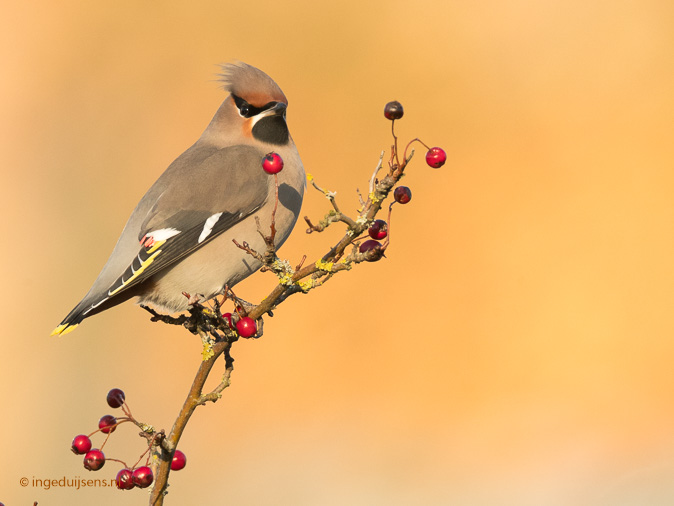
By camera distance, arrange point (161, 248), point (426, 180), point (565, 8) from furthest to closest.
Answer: point (565, 8)
point (426, 180)
point (161, 248)

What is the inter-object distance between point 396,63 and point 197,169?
16.4 feet

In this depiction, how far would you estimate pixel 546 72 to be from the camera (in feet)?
29.3

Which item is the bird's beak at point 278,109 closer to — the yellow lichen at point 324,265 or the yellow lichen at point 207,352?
the yellow lichen at point 207,352

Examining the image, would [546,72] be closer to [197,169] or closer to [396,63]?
[396,63]

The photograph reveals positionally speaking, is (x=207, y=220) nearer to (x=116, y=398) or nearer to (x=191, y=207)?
(x=191, y=207)

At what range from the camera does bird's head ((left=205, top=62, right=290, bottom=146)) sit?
4062mm

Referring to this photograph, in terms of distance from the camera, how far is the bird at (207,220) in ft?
12.2

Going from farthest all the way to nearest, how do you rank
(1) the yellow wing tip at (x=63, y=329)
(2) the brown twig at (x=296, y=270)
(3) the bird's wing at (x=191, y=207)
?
(3) the bird's wing at (x=191, y=207) < (1) the yellow wing tip at (x=63, y=329) < (2) the brown twig at (x=296, y=270)

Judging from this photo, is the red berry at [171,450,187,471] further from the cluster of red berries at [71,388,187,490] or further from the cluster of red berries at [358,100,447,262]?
the cluster of red berries at [358,100,447,262]

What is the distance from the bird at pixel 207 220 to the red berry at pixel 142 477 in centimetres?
112

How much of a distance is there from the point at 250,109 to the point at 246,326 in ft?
5.50

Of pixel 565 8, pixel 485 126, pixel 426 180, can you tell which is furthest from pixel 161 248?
pixel 565 8

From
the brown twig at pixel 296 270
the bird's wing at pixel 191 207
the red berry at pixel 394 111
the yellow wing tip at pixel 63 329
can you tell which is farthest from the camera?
the bird's wing at pixel 191 207

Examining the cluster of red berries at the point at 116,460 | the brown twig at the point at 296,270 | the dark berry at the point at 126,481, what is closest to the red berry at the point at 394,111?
the brown twig at the point at 296,270
